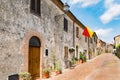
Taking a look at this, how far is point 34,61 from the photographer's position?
39.0ft

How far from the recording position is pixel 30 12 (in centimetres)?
1112

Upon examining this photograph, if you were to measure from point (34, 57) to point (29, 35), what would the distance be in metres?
1.65

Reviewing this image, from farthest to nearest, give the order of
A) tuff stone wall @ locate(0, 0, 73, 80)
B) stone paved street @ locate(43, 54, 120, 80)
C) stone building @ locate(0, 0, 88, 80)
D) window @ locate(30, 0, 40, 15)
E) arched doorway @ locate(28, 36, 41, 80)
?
1. stone paved street @ locate(43, 54, 120, 80)
2. window @ locate(30, 0, 40, 15)
3. arched doorway @ locate(28, 36, 41, 80)
4. stone building @ locate(0, 0, 88, 80)
5. tuff stone wall @ locate(0, 0, 73, 80)

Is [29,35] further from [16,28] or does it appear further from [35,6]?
[35,6]

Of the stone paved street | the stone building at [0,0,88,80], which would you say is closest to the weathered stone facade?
the stone building at [0,0,88,80]

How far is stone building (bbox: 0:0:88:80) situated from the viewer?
8.71 metres

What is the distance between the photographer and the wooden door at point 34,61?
11.4 m

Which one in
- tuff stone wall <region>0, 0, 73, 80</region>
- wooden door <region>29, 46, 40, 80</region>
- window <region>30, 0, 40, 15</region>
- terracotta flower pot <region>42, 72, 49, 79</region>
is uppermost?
window <region>30, 0, 40, 15</region>

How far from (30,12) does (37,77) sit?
13.2 ft

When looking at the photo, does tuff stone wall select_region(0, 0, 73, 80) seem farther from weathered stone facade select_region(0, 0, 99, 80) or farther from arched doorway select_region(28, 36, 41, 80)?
arched doorway select_region(28, 36, 41, 80)

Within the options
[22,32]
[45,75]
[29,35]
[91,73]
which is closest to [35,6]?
[29,35]

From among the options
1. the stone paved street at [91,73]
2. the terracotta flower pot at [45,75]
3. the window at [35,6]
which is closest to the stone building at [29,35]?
the window at [35,6]

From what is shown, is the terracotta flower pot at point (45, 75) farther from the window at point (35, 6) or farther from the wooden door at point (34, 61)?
the window at point (35, 6)

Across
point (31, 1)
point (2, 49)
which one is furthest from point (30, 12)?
point (2, 49)
